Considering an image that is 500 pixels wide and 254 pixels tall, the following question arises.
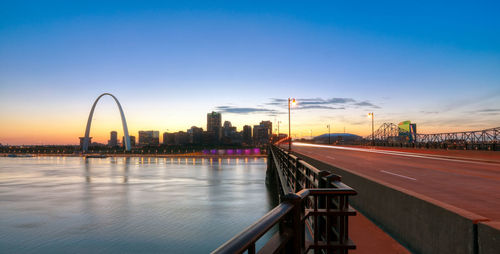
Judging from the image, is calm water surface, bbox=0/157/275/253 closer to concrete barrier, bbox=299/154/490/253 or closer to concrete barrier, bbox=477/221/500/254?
concrete barrier, bbox=299/154/490/253

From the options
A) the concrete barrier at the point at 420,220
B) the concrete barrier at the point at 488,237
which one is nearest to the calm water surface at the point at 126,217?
the concrete barrier at the point at 420,220

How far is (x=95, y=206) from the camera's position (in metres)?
50.7

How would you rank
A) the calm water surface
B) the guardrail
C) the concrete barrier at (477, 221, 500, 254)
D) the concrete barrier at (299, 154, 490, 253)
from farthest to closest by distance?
the calm water surface
the concrete barrier at (299, 154, 490, 253)
the concrete barrier at (477, 221, 500, 254)
the guardrail

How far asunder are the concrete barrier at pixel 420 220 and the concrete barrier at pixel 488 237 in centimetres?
3

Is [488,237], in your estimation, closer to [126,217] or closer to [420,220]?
[420,220]

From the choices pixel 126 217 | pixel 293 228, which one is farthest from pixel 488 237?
pixel 126 217

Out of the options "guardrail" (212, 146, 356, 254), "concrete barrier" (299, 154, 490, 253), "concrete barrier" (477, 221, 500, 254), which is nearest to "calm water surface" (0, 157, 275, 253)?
"concrete barrier" (299, 154, 490, 253)

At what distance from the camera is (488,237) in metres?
4.77

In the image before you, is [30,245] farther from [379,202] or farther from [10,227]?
[379,202]

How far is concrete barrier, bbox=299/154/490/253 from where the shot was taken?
17.8 ft

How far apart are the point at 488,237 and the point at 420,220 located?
2.15 meters

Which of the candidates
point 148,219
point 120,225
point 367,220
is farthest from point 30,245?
point 367,220

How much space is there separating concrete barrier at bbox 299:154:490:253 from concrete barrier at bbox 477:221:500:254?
29mm

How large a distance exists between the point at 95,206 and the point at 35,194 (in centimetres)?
2107
